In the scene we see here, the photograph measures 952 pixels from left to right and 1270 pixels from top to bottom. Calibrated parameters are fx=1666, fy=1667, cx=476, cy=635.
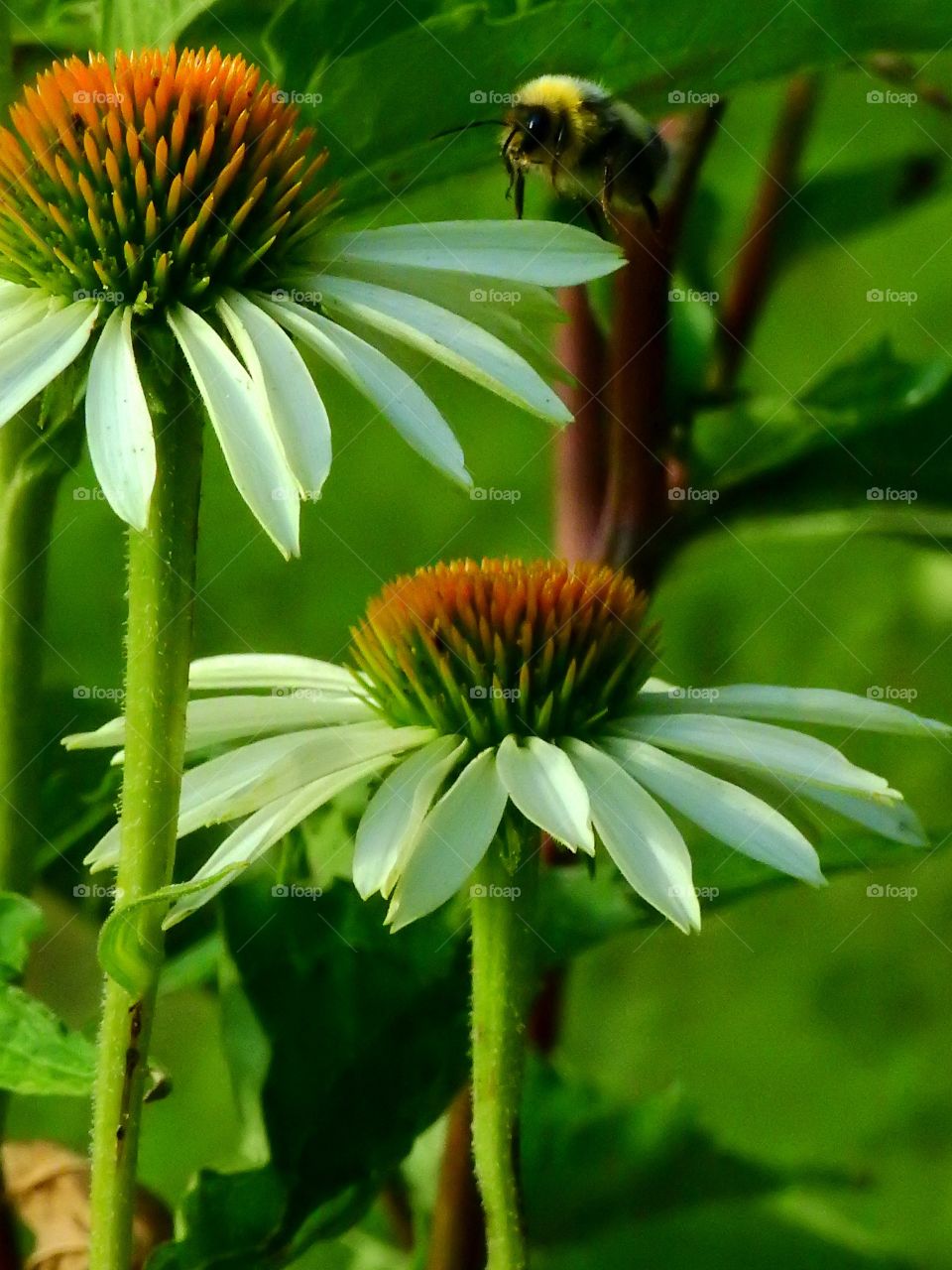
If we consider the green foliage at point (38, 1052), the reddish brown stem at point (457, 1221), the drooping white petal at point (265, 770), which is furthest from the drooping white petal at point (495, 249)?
the reddish brown stem at point (457, 1221)

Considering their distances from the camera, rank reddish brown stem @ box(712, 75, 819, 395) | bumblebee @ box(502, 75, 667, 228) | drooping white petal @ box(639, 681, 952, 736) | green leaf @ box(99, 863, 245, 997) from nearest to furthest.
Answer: green leaf @ box(99, 863, 245, 997)
drooping white petal @ box(639, 681, 952, 736)
bumblebee @ box(502, 75, 667, 228)
reddish brown stem @ box(712, 75, 819, 395)

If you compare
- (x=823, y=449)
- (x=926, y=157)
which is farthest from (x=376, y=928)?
(x=926, y=157)

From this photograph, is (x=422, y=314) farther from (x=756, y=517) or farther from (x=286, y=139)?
(x=756, y=517)

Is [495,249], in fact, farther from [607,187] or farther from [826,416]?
[826,416]

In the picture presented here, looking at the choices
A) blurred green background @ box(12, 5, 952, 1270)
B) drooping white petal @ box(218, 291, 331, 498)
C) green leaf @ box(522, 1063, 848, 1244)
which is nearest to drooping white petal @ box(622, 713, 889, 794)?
drooping white petal @ box(218, 291, 331, 498)

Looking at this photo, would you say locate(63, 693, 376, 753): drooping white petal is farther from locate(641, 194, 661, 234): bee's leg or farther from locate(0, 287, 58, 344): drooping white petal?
locate(641, 194, 661, 234): bee's leg

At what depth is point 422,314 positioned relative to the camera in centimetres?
66

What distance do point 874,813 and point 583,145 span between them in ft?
1.26

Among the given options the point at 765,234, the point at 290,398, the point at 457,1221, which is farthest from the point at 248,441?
the point at 765,234

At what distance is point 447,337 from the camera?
65 centimetres

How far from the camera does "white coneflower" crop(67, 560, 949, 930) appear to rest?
0.66 metres

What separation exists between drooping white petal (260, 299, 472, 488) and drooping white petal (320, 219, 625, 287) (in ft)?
0.19

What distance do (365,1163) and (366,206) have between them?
0.47 m

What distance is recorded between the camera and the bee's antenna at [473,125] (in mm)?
797
